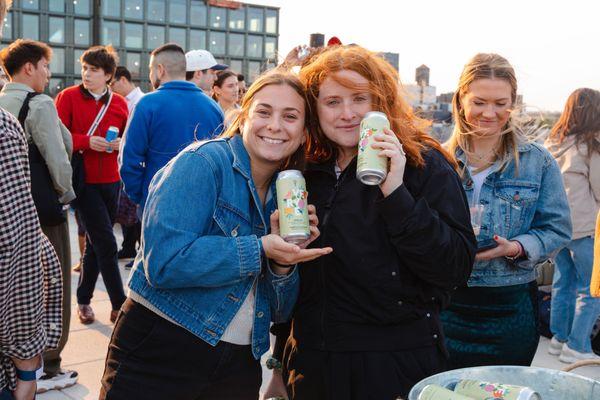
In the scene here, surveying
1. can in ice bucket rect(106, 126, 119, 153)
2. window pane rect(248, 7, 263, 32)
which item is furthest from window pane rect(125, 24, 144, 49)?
can in ice bucket rect(106, 126, 119, 153)

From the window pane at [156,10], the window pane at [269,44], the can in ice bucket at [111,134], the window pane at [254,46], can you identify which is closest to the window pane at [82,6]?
the window pane at [156,10]

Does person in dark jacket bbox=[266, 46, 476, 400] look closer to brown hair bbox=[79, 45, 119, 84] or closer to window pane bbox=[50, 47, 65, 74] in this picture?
brown hair bbox=[79, 45, 119, 84]

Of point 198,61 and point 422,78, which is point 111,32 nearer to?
point 198,61

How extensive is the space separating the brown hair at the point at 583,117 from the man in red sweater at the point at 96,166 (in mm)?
3387

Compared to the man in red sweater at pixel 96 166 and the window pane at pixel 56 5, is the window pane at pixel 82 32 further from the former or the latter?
Answer: the man in red sweater at pixel 96 166

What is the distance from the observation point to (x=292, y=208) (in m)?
1.70

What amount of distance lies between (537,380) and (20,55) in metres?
3.26

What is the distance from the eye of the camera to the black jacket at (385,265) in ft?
5.65

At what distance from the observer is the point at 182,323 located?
1787 millimetres

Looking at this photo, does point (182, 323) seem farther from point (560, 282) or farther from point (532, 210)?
point (560, 282)

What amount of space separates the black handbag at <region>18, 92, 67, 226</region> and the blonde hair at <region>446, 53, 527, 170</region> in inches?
87.3

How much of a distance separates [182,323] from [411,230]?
2.35 ft

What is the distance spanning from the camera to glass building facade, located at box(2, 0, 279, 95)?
1705 centimetres

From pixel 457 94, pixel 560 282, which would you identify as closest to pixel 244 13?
pixel 560 282
